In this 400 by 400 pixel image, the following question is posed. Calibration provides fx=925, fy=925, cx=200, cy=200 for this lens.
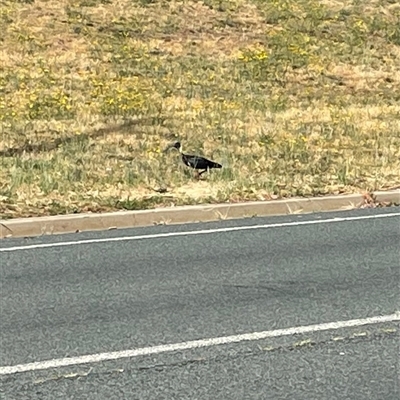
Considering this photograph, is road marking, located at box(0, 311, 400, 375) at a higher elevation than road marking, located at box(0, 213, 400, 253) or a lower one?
higher

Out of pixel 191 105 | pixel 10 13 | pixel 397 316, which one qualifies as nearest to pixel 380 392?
pixel 397 316

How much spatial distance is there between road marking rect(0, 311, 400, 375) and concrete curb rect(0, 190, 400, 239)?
428cm

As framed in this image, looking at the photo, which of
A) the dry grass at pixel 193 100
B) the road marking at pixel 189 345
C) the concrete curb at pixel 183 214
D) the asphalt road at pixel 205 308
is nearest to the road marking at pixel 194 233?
the asphalt road at pixel 205 308

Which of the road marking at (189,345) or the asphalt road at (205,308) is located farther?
the road marking at (189,345)

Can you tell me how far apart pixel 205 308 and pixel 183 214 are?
3.97m

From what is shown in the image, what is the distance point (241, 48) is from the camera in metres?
26.0

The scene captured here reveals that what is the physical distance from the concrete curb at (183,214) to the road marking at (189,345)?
14.0 feet

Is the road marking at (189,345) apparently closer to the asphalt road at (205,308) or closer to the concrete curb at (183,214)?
the asphalt road at (205,308)

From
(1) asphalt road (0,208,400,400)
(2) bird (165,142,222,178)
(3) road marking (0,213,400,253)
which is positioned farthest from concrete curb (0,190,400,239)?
(2) bird (165,142,222,178)

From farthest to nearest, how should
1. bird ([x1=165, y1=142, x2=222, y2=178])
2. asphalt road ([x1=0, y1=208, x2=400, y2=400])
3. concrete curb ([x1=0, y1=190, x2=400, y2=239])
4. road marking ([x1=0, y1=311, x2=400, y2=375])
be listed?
bird ([x1=165, y1=142, x2=222, y2=178]) < concrete curb ([x1=0, y1=190, x2=400, y2=239]) < road marking ([x1=0, y1=311, x2=400, y2=375]) < asphalt road ([x1=0, y1=208, x2=400, y2=400])

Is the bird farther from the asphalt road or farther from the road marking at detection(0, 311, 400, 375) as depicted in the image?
the road marking at detection(0, 311, 400, 375)

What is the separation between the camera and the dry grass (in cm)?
1262

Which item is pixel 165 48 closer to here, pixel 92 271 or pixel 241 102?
pixel 241 102

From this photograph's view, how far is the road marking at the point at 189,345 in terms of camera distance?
5637 mm
